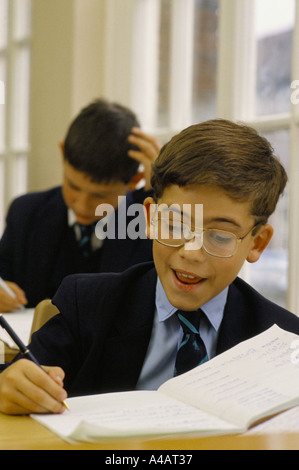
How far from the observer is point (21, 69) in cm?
404

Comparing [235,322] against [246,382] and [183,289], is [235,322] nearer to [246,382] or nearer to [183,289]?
[183,289]

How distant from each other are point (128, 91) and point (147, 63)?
148mm

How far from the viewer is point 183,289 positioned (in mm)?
1221

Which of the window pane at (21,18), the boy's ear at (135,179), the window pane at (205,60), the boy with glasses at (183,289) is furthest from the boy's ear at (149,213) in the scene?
the window pane at (21,18)

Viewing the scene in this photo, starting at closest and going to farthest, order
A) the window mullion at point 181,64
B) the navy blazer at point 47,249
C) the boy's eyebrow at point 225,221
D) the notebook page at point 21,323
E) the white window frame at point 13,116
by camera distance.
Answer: the boy's eyebrow at point 225,221 < the notebook page at point 21,323 < the navy blazer at point 47,249 < the window mullion at point 181,64 < the white window frame at point 13,116

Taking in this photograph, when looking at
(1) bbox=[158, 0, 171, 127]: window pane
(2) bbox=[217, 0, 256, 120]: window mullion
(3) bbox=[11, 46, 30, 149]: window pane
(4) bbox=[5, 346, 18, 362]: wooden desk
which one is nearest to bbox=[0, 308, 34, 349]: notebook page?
(4) bbox=[5, 346, 18, 362]: wooden desk

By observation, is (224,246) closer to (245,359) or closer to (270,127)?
(245,359)

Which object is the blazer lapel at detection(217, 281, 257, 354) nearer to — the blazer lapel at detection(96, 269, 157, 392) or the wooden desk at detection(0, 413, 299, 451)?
the blazer lapel at detection(96, 269, 157, 392)

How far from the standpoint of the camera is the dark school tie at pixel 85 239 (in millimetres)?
2082

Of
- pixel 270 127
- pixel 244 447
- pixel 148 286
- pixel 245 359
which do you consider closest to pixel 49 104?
pixel 270 127

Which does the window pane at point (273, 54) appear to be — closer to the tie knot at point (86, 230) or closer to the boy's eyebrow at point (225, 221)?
the tie knot at point (86, 230)

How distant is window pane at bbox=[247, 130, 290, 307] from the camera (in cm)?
202

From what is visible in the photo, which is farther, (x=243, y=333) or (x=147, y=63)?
(x=147, y=63)

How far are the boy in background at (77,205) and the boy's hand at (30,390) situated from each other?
3.22ft
